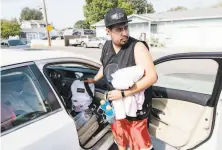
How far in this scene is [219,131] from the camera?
2.04 m

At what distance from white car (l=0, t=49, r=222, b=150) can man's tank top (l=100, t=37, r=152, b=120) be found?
0.38 meters

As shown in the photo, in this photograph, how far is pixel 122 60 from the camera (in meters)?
2.12

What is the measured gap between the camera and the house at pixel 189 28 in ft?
73.6

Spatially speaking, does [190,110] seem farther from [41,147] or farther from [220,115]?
[41,147]

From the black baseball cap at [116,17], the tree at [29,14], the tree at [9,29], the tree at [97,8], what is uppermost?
the tree at [29,14]

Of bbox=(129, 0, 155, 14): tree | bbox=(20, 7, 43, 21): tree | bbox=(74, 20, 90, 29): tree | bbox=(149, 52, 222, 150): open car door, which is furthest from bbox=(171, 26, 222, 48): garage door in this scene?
bbox=(20, 7, 43, 21): tree

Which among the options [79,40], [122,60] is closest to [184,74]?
[122,60]

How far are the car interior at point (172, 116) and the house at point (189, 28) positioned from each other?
840 inches

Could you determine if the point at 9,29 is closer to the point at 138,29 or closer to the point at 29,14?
the point at 138,29

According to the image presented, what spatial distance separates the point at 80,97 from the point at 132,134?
2.28 ft

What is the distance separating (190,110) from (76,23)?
81209mm

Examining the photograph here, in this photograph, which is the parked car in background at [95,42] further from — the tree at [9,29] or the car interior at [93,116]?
the tree at [9,29]

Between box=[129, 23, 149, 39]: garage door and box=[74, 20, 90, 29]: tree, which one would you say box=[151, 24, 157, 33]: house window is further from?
box=[74, 20, 90, 29]: tree

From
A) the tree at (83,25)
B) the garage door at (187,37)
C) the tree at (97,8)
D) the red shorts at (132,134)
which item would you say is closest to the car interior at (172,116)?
the red shorts at (132,134)
